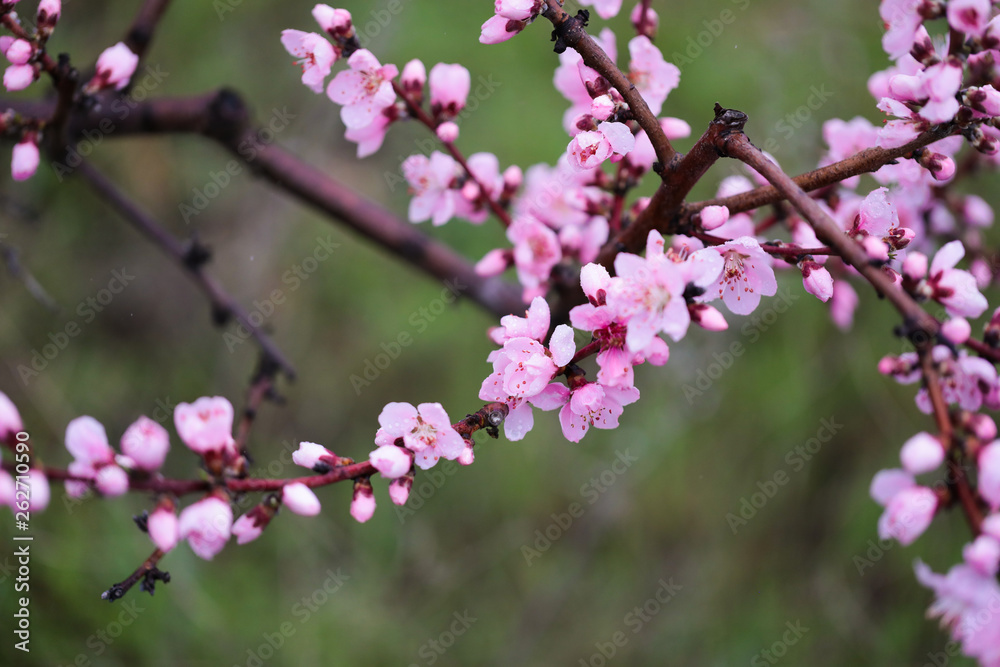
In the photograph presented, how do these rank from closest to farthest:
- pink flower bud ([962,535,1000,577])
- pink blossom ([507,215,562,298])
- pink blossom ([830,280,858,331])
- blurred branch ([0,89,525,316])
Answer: pink flower bud ([962,535,1000,577]) → pink blossom ([507,215,562,298]) → blurred branch ([0,89,525,316]) → pink blossom ([830,280,858,331])

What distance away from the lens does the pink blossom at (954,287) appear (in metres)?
1.22

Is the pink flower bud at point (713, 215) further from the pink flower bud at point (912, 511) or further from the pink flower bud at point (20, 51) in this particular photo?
the pink flower bud at point (20, 51)

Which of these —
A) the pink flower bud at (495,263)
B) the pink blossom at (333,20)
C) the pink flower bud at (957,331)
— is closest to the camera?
the pink flower bud at (957,331)

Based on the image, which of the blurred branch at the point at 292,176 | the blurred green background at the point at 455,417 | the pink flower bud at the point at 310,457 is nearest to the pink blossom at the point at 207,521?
the pink flower bud at the point at 310,457

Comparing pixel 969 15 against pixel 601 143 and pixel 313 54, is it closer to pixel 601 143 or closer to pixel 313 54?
pixel 601 143

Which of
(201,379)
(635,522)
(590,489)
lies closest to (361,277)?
(201,379)

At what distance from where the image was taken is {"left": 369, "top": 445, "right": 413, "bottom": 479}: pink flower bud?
118cm

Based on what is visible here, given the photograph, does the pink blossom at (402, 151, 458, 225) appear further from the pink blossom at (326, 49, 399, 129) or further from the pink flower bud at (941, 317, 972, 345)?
the pink flower bud at (941, 317, 972, 345)

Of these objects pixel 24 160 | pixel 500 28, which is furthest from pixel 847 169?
pixel 24 160

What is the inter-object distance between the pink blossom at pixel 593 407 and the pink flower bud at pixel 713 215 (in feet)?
1.09

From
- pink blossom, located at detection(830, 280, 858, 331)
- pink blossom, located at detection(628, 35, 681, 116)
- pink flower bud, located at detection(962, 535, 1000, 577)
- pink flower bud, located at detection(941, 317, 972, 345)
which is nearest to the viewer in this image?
pink flower bud, located at detection(962, 535, 1000, 577)

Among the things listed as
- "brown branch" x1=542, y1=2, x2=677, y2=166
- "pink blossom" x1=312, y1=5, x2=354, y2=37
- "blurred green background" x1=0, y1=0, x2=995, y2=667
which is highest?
"brown branch" x1=542, y1=2, x2=677, y2=166

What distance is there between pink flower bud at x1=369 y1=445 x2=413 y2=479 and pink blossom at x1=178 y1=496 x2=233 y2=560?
240 millimetres

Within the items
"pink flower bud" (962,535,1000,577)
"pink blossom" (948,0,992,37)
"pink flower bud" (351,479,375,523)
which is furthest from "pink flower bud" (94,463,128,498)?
"pink blossom" (948,0,992,37)
